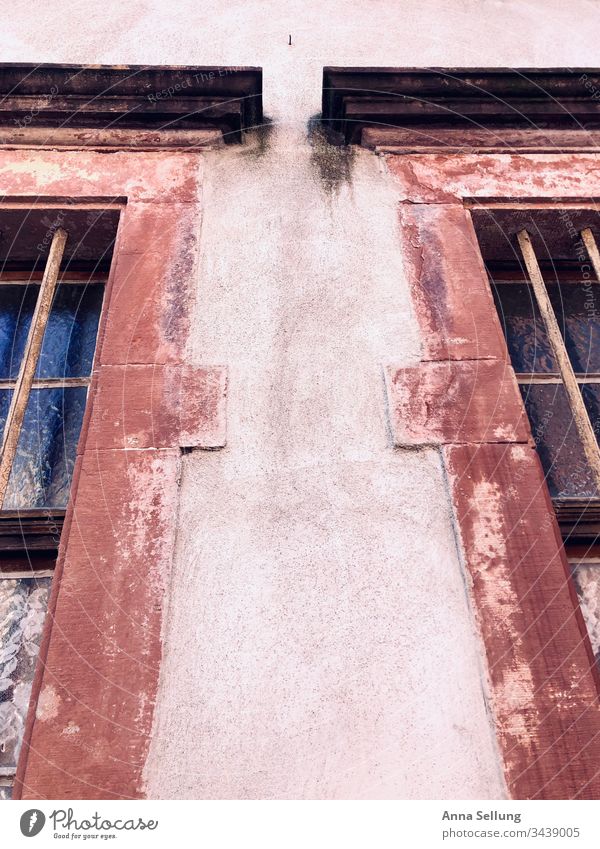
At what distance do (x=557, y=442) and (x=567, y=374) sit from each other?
1.37ft

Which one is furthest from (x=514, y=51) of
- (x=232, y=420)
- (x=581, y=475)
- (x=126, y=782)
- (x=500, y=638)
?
(x=126, y=782)

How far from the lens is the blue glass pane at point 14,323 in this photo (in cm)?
292

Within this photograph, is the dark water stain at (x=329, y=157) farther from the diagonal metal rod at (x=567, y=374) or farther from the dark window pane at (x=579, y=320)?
the dark window pane at (x=579, y=320)

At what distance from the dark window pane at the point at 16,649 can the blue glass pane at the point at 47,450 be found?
1.14 ft

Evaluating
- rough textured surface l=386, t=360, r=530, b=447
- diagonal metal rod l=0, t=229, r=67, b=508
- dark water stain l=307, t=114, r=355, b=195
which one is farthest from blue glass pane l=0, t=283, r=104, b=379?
rough textured surface l=386, t=360, r=530, b=447

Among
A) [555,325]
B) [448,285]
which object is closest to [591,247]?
[555,325]

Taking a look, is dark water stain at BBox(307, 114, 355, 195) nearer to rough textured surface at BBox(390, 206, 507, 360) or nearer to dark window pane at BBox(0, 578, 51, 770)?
rough textured surface at BBox(390, 206, 507, 360)

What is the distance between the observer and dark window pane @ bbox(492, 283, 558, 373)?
2.95 metres

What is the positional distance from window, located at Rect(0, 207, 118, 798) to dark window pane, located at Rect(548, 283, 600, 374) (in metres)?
2.39

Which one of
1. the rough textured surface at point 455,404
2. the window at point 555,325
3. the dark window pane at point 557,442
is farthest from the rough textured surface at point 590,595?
A: the rough textured surface at point 455,404

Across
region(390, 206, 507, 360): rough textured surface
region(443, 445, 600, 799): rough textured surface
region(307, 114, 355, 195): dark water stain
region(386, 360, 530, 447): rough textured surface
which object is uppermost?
region(307, 114, 355, 195): dark water stain

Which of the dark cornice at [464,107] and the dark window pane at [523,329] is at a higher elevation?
the dark cornice at [464,107]

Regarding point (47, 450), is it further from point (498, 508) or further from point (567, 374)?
point (567, 374)

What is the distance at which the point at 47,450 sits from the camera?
262cm
